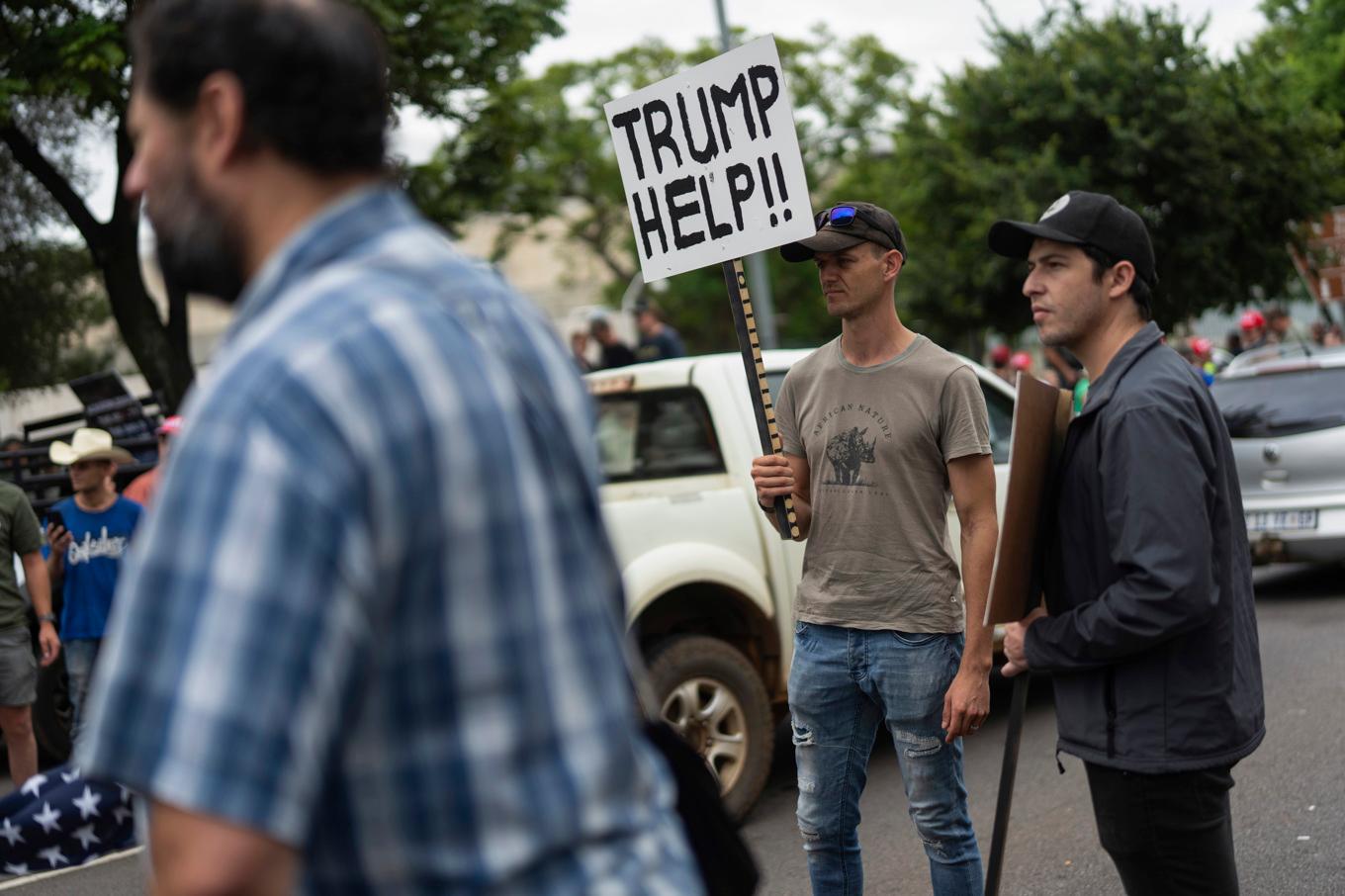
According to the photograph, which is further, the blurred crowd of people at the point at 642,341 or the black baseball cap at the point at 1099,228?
the blurred crowd of people at the point at 642,341

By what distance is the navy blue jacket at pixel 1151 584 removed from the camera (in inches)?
106

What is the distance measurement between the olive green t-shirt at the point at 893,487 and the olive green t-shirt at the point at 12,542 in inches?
195

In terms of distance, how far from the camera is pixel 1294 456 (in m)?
10.2

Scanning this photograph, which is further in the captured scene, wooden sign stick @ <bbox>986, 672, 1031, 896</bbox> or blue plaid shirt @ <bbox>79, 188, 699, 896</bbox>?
wooden sign stick @ <bbox>986, 672, 1031, 896</bbox>

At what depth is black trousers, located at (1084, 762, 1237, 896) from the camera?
2.77 m

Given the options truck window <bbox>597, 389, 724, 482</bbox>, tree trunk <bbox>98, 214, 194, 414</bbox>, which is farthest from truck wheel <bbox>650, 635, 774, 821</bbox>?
tree trunk <bbox>98, 214, 194, 414</bbox>

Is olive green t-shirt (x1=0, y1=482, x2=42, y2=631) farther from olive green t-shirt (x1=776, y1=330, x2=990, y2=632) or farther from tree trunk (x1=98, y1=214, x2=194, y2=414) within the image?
tree trunk (x1=98, y1=214, x2=194, y2=414)

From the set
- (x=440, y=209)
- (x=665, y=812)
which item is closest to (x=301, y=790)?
(x=665, y=812)

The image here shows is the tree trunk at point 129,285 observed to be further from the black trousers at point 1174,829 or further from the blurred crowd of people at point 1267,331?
the black trousers at point 1174,829

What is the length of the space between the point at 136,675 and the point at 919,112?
24.0m

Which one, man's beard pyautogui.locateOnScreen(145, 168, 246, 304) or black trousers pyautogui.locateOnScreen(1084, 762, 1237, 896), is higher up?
man's beard pyautogui.locateOnScreen(145, 168, 246, 304)

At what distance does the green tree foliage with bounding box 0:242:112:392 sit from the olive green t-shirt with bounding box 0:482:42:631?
40.1ft

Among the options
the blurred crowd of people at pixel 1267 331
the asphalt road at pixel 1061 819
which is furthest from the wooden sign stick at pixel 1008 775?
the blurred crowd of people at pixel 1267 331

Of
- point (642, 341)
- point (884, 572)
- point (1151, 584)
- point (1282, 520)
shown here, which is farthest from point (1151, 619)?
point (642, 341)
